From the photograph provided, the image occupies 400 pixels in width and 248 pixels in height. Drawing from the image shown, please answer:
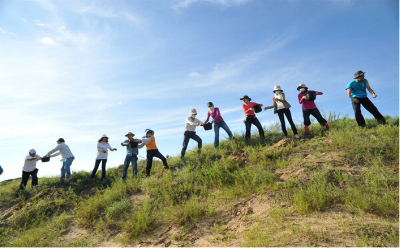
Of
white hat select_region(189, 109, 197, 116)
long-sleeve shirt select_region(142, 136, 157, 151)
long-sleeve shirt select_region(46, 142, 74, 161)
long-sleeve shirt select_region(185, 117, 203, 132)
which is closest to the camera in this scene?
long-sleeve shirt select_region(142, 136, 157, 151)

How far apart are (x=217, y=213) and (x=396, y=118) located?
7600 millimetres

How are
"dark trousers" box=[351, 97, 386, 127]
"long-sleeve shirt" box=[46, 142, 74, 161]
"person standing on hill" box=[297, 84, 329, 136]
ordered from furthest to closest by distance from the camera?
"long-sleeve shirt" box=[46, 142, 74, 161]
"person standing on hill" box=[297, 84, 329, 136]
"dark trousers" box=[351, 97, 386, 127]

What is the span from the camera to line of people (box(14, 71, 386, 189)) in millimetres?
7312

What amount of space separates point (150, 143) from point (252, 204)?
4715mm

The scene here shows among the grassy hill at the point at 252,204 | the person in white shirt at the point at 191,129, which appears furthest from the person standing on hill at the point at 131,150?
the person in white shirt at the point at 191,129

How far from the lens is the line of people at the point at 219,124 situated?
7.31 meters

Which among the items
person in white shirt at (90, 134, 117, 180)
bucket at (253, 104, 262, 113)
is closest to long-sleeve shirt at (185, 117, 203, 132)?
bucket at (253, 104, 262, 113)

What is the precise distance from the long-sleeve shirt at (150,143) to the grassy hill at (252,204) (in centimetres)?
113

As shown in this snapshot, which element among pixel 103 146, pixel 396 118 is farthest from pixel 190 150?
pixel 396 118

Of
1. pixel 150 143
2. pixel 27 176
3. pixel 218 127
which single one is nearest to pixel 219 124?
pixel 218 127

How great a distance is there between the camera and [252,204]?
5.04m

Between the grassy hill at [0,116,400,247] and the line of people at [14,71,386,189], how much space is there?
0.68 meters

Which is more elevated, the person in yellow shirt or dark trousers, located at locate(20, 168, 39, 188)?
the person in yellow shirt

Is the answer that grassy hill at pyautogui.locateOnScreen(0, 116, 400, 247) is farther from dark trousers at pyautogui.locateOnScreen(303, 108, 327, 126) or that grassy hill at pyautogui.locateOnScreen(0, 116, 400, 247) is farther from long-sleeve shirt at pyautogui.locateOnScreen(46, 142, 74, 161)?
long-sleeve shirt at pyautogui.locateOnScreen(46, 142, 74, 161)
